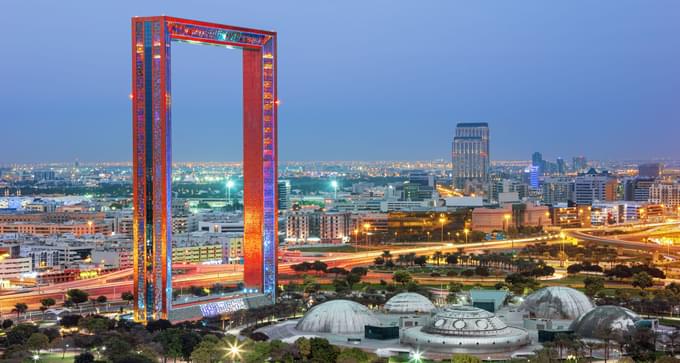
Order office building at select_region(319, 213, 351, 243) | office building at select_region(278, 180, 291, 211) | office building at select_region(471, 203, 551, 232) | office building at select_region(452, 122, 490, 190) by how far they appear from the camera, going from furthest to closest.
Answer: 1. office building at select_region(452, 122, 490, 190)
2. office building at select_region(278, 180, 291, 211)
3. office building at select_region(471, 203, 551, 232)
4. office building at select_region(319, 213, 351, 243)

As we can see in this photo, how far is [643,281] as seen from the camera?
152ft

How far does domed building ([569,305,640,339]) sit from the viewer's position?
33.5 m

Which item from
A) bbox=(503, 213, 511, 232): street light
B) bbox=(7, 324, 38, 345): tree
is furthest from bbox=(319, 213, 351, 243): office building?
bbox=(7, 324, 38, 345): tree

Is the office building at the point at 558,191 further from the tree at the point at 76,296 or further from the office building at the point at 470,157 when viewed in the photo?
the tree at the point at 76,296

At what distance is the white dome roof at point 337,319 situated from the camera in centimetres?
3553

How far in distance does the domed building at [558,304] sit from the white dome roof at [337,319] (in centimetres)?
692

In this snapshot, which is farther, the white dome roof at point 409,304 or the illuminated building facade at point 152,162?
the white dome roof at point 409,304

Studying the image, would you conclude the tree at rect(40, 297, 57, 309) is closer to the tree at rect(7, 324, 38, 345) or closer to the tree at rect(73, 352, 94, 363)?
the tree at rect(7, 324, 38, 345)

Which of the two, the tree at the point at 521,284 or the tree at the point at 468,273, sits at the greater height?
the tree at the point at 521,284

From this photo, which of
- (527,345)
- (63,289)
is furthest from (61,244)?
(527,345)

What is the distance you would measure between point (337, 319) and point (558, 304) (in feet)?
30.0

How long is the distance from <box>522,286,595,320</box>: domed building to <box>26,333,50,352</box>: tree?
1833 cm

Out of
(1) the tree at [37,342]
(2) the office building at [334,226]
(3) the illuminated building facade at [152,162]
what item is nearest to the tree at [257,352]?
(1) the tree at [37,342]

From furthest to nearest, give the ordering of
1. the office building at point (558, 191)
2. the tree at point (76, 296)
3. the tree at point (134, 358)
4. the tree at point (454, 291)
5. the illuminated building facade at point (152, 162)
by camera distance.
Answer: the office building at point (558, 191) < the tree at point (76, 296) < the tree at point (454, 291) < the illuminated building facade at point (152, 162) < the tree at point (134, 358)
